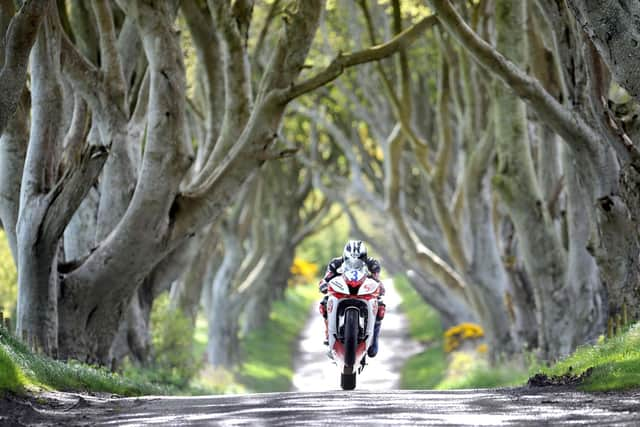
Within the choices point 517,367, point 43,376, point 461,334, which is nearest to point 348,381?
point 43,376

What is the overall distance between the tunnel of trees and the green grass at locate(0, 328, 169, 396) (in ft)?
5.51

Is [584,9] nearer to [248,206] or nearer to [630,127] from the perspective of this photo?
[630,127]

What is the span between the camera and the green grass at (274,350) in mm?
31047

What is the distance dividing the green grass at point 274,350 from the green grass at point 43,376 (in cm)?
1649

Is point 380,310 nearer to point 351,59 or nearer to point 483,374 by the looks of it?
point 351,59

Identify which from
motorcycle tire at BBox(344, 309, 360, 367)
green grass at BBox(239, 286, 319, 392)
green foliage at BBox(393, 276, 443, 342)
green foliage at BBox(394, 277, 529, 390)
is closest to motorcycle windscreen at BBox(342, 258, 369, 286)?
motorcycle tire at BBox(344, 309, 360, 367)

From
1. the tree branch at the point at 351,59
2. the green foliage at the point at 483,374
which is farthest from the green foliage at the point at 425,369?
the tree branch at the point at 351,59

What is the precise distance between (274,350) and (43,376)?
29168 mm

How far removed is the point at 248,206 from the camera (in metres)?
34.5

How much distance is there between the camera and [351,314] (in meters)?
13.6

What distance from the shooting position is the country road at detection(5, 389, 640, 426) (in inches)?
319

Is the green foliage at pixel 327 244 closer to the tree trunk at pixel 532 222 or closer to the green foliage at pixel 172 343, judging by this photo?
the green foliage at pixel 172 343

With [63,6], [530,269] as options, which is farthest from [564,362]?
[63,6]

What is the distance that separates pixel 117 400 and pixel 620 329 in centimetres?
608
